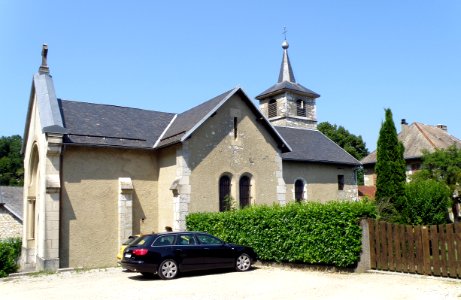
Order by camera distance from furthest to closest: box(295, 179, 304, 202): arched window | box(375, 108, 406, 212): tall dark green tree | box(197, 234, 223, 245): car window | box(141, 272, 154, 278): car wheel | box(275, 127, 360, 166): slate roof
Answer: box(275, 127, 360, 166): slate roof
box(295, 179, 304, 202): arched window
box(375, 108, 406, 212): tall dark green tree
box(197, 234, 223, 245): car window
box(141, 272, 154, 278): car wheel

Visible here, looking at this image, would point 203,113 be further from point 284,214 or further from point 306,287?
point 306,287

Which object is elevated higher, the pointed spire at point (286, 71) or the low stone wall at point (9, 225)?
the pointed spire at point (286, 71)

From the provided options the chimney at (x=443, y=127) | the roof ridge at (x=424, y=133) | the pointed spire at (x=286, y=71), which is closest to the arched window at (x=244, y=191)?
the pointed spire at (x=286, y=71)

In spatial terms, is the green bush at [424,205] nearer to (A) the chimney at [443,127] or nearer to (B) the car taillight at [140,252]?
(B) the car taillight at [140,252]

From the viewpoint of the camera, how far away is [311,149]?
2847 centimetres

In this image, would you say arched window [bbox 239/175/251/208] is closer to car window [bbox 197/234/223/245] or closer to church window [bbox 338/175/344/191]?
car window [bbox 197/234/223/245]

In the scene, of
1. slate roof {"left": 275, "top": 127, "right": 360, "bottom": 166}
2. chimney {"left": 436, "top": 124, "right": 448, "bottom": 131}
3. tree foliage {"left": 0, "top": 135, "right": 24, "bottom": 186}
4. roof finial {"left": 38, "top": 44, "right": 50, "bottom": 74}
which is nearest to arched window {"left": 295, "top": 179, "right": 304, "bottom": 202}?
slate roof {"left": 275, "top": 127, "right": 360, "bottom": 166}

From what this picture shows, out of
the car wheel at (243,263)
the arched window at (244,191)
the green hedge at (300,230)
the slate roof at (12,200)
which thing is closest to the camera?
the green hedge at (300,230)

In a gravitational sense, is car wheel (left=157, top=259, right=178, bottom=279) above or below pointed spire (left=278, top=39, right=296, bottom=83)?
below

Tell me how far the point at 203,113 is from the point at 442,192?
538 inches

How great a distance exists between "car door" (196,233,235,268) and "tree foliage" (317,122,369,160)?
49.3 m

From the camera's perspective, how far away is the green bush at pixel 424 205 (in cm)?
2203

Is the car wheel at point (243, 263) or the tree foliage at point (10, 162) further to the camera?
the tree foliage at point (10, 162)

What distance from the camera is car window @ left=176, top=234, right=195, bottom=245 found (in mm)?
13908
